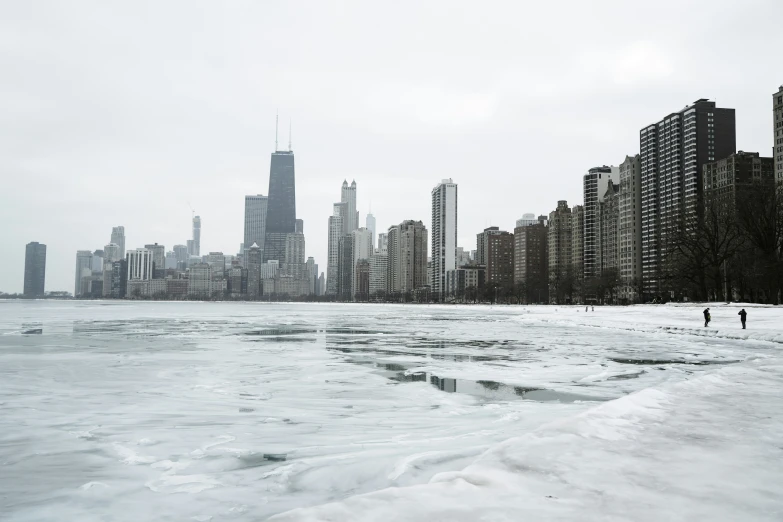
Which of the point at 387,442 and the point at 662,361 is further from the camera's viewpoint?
the point at 662,361

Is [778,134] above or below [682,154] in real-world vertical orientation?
below

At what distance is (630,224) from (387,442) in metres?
196

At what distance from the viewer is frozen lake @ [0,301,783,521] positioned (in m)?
4.52

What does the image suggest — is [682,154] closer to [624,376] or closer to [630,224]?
[630,224]

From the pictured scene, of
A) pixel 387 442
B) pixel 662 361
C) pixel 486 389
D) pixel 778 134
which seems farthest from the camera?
pixel 778 134

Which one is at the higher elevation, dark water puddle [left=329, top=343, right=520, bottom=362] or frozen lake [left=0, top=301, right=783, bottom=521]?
frozen lake [left=0, top=301, right=783, bottom=521]

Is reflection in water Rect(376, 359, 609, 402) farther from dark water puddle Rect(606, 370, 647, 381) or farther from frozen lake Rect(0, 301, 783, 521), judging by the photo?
dark water puddle Rect(606, 370, 647, 381)

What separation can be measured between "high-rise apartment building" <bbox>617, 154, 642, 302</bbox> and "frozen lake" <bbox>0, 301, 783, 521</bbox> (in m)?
174

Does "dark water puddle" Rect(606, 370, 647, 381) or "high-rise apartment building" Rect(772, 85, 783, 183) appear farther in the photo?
"high-rise apartment building" Rect(772, 85, 783, 183)

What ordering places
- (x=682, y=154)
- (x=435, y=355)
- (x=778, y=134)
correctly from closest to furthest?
1. (x=435, y=355)
2. (x=778, y=134)
3. (x=682, y=154)

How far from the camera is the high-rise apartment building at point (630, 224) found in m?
178

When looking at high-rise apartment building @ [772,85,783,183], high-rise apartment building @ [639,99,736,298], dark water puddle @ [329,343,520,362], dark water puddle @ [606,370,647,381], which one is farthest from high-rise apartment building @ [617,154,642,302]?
dark water puddle @ [606,370,647,381]

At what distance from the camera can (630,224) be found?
607 feet

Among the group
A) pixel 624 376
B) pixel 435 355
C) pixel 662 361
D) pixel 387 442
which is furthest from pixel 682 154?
pixel 387 442
